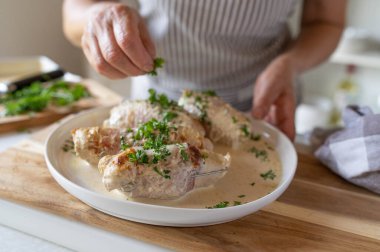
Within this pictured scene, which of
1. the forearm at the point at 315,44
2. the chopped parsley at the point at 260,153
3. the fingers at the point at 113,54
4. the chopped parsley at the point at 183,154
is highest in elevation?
the fingers at the point at 113,54

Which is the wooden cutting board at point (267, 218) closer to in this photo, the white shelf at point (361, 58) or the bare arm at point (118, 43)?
the bare arm at point (118, 43)

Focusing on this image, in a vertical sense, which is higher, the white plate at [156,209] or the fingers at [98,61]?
the fingers at [98,61]

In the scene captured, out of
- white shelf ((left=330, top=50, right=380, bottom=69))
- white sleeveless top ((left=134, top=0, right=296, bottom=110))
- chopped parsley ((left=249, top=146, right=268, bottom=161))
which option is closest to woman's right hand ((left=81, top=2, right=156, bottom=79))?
chopped parsley ((left=249, top=146, right=268, bottom=161))

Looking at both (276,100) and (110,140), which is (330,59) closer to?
(276,100)

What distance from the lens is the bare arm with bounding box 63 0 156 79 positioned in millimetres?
1013

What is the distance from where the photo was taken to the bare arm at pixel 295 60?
131 cm

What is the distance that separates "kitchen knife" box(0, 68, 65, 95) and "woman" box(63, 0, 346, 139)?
32 centimetres

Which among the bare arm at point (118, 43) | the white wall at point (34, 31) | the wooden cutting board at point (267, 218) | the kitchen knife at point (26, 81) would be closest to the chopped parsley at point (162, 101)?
the bare arm at point (118, 43)

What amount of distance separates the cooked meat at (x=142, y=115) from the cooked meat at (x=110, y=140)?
0.06 meters

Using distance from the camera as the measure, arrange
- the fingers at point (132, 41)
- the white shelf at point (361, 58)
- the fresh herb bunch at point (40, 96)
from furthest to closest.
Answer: the white shelf at point (361, 58), the fresh herb bunch at point (40, 96), the fingers at point (132, 41)

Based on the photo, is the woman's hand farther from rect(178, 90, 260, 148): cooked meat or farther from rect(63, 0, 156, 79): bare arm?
rect(63, 0, 156, 79): bare arm

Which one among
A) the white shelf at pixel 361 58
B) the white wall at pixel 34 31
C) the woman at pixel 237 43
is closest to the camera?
the woman at pixel 237 43

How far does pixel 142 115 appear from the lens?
3.63ft

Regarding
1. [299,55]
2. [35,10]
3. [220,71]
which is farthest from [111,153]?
[35,10]
